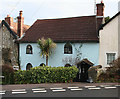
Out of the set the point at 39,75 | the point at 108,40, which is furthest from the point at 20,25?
the point at 108,40

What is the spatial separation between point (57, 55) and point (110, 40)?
6049 mm

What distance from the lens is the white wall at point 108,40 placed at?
16938mm

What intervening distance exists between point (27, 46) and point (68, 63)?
5.68 meters

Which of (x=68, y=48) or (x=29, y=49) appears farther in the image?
(x=29, y=49)

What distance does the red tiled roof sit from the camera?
18091 millimetres

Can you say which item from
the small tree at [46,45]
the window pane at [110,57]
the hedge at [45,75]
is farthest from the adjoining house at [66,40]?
the hedge at [45,75]

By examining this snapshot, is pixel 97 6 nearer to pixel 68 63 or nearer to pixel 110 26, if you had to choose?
pixel 110 26

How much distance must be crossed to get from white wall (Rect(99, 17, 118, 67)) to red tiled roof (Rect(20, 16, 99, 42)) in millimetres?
874

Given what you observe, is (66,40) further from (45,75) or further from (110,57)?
(45,75)

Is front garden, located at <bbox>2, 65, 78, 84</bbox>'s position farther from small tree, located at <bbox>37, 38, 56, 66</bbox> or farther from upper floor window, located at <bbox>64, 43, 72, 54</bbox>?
upper floor window, located at <bbox>64, 43, 72, 54</bbox>

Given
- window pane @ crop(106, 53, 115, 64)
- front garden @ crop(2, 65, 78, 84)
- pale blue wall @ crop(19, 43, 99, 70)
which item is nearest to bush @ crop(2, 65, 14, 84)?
front garden @ crop(2, 65, 78, 84)

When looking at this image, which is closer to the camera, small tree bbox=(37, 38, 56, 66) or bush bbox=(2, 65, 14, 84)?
bush bbox=(2, 65, 14, 84)

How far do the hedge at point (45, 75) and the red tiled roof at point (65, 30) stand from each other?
17.5ft

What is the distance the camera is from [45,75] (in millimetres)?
13281
